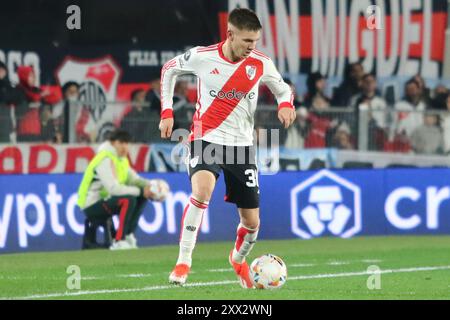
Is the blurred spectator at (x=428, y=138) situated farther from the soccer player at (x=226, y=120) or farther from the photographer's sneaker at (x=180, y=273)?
the photographer's sneaker at (x=180, y=273)

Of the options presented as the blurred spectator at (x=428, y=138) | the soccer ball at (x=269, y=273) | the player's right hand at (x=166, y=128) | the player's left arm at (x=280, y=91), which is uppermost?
the player's left arm at (x=280, y=91)

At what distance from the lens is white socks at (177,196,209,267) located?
463 inches

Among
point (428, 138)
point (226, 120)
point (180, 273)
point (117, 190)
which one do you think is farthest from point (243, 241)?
point (428, 138)

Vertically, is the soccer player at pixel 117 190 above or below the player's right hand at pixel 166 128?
below

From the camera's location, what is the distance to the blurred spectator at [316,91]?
22.3m

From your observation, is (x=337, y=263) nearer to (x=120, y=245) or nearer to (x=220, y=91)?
(x=120, y=245)

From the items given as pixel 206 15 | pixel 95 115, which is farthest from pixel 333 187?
pixel 206 15

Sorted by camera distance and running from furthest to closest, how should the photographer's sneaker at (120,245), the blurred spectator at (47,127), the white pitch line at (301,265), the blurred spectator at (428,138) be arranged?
1. the blurred spectator at (428,138)
2. the blurred spectator at (47,127)
3. the photographer's sneaker at (120,245)
4. the white pitch line at (301,265)

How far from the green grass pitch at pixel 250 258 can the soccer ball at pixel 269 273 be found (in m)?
0.15

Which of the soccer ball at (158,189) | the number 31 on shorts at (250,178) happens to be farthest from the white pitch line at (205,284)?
the soccer ball at (158,189)

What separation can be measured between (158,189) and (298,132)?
3574 mm

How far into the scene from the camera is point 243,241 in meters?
12.3

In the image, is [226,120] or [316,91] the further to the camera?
[316,91]
